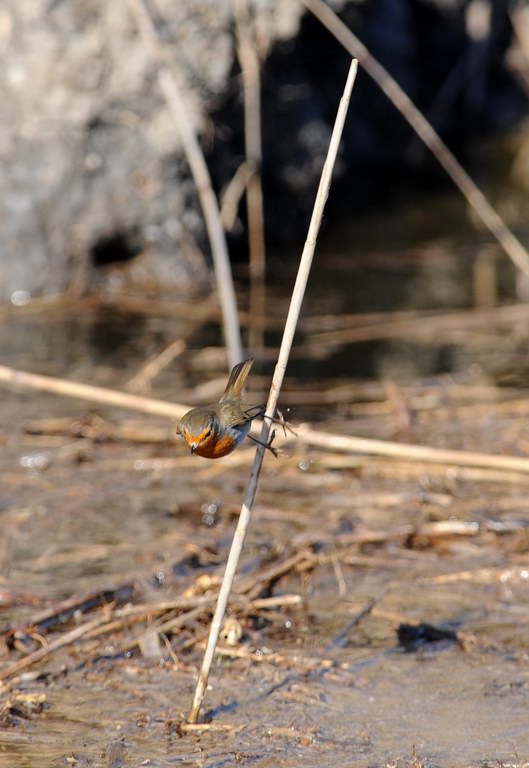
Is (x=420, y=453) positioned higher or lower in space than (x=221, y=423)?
higher

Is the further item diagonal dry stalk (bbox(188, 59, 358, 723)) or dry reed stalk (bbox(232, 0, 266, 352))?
dry reed stalk (bbox(232, 0, 266, 352))

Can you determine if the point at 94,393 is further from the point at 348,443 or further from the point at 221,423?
the point at 221,423

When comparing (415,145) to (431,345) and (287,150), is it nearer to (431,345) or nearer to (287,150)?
A: (287,150)

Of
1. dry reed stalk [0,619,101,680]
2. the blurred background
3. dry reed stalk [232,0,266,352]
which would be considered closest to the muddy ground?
dry reed stalk [0,619,101,680]

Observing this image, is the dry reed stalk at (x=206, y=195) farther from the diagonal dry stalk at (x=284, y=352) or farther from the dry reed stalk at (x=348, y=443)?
the diagonal dry stalk at (x=284, y=352)

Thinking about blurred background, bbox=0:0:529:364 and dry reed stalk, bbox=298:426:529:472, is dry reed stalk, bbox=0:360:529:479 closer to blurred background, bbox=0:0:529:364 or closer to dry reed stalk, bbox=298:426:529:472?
dry reed stalk, bbox=298:426:529:472

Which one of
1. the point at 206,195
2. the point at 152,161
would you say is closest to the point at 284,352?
the point at 206,195
